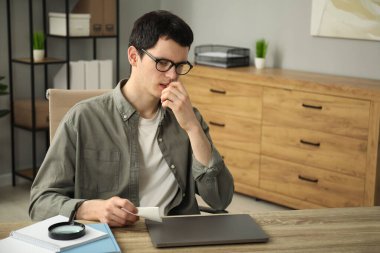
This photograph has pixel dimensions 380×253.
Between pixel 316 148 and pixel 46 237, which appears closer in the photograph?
pixel 46 237

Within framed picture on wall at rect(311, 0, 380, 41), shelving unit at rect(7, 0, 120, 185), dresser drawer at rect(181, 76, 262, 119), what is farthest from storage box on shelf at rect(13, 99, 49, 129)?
framed picture on wall at rect(311, 0, 380, 41)

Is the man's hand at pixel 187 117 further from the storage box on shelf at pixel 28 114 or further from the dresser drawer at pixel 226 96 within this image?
the storage box on shelf at pixel 28 114

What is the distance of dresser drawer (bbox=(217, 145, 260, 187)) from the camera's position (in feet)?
14.2

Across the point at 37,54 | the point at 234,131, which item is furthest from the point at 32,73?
the point at 234,131

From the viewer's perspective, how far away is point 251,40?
15.7 feet

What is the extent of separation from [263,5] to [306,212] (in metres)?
3.04

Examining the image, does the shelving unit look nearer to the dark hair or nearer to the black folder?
the dark hair

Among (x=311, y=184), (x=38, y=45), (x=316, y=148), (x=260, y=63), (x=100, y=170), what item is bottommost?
(x=311, y=184)

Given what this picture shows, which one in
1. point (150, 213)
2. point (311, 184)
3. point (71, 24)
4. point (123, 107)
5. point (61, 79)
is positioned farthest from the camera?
point (61, 79)

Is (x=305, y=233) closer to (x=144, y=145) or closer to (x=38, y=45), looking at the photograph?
(x=144, y=145)

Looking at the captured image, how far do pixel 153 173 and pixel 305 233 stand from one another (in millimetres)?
604

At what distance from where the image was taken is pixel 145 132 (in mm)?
2121

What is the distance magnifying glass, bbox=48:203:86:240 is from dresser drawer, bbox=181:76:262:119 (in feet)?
9.01

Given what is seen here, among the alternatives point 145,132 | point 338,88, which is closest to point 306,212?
point 145,132
